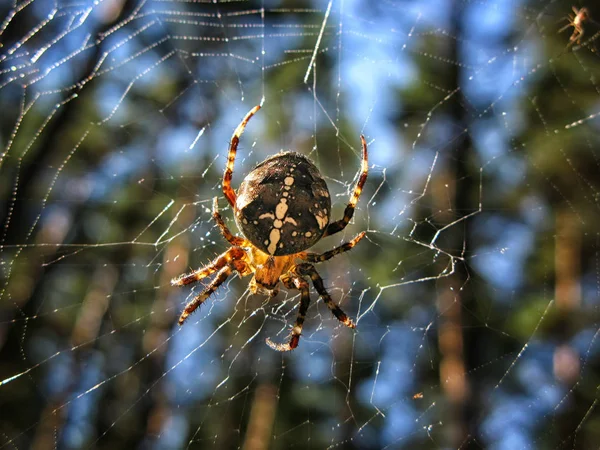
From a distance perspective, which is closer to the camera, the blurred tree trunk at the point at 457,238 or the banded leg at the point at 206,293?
the banded leg at the point at 206,293

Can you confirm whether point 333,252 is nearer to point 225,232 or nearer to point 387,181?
point 225,232

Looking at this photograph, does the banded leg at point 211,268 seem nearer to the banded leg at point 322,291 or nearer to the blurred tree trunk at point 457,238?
the banded leg at point 322,291

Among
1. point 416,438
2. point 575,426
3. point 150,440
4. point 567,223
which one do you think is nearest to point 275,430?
point 150,440

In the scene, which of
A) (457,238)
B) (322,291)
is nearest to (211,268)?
(322,291)

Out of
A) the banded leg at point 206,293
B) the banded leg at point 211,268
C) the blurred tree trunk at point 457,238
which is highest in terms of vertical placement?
the banded leg at point 211,268

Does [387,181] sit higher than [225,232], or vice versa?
[225,232]

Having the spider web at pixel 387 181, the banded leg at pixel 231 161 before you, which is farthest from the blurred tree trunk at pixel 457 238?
the banded leg at pixel 231 161
